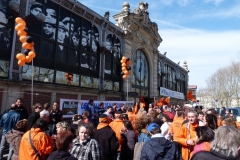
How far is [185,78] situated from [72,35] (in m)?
28.1

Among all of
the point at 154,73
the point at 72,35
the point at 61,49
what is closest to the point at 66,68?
the point at 61,49

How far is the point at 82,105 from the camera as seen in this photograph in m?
11.7

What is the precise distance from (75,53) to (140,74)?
30.0 ft

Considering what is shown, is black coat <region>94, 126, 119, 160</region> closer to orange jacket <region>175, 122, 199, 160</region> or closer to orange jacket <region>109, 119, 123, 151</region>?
orange jacket <region>109, 119, 123, 151</region>

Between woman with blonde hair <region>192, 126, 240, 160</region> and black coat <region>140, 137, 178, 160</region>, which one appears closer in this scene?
woman with blonde hair <region>192, 126, 240, 160</region>

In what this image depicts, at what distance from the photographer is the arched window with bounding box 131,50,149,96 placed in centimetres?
1959

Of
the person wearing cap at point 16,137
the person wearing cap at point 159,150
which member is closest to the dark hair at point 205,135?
the person wearing cap at point 159,150

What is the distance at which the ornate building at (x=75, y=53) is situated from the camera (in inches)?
374

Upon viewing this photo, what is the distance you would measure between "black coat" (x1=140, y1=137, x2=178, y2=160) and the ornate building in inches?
228

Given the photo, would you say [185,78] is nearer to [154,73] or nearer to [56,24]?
[154,73]

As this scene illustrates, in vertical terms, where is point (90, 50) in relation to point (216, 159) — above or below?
above

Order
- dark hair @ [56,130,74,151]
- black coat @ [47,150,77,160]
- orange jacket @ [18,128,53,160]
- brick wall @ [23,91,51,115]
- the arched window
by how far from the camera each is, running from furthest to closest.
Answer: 1. the arched window
2. brick wall @ [23,91,51,115]
3. orange jacket @ [18,128,53,160]
4. dark hair @ [56,130,74,151]
5. black coat @ [47,150,77,160]

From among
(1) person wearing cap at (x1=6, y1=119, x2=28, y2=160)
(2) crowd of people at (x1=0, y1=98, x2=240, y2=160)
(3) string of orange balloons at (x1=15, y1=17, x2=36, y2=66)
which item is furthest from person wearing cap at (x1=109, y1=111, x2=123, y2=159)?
(3) string of orange balloons at (x1=15, y1=17, x2=36, y2=66)

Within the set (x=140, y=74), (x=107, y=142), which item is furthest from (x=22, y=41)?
(x=140, y=74)
